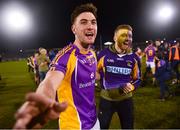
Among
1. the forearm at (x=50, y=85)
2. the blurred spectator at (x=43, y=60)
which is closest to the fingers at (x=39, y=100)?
the forearm at (x=50, y=85)

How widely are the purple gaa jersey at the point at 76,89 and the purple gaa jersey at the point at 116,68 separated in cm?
164

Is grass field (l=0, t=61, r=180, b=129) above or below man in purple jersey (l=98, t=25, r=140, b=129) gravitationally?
below

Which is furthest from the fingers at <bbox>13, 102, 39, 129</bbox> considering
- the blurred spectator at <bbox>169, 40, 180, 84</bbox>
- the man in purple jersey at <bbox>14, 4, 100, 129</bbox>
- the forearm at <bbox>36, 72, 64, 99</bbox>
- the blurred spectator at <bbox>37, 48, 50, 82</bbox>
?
the blurred spectator at <bbox>169, 40, 180, 84</bbox>

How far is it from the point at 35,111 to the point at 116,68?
3376 mm

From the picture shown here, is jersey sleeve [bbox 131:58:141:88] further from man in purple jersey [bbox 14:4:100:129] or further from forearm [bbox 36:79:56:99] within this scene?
forearm [bbox 36:79:56:99]

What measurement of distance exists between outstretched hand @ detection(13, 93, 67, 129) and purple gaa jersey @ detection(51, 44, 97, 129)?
125cm

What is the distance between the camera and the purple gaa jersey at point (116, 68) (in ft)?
14.6

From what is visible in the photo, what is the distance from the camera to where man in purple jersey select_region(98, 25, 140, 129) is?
432cm

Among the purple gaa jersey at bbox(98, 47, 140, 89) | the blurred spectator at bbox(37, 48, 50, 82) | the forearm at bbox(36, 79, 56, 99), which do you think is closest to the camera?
the forearm at bbox(36, 79, 56, 99)

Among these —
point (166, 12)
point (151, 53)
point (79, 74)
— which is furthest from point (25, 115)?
point (166, 12)

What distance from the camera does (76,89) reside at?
265 cm

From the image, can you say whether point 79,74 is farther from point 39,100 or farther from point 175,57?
point 175,57

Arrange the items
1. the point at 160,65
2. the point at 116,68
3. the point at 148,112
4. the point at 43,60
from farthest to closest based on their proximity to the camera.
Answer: the point at 43,60 < the point at 160,65 < the point at 148,112 < the point at 116,68

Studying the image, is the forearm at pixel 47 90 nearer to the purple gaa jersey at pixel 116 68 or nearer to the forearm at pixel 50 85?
the forearm at pixel 50 85
